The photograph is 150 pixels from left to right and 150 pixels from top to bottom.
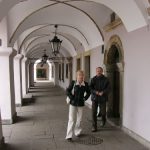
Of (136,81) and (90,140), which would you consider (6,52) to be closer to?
(90,140)

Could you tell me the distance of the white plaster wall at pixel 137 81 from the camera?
5.54 meters

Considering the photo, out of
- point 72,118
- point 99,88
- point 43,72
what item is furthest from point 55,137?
point 43,72

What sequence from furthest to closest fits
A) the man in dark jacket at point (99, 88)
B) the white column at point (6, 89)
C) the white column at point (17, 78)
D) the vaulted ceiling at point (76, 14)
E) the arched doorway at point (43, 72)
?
1. the arched doorway at point (43, 72)
2. the white column at point (17, 78)
3. the white column at point (6, 89)
4. the man in dark jacket at point (99, 88)
5. the vaulted ceiling at point (76, 14)

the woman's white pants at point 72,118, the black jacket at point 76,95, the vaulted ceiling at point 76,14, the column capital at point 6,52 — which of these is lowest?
the woman's white pants at point 72,118

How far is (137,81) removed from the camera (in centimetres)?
602

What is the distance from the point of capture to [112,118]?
322 inches

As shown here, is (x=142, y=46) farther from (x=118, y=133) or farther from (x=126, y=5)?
(x=118, y=133)

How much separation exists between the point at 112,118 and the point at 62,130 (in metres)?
1.95

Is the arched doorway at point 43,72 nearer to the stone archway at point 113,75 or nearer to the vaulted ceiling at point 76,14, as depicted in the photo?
the vaulted ceiling at point 76,14

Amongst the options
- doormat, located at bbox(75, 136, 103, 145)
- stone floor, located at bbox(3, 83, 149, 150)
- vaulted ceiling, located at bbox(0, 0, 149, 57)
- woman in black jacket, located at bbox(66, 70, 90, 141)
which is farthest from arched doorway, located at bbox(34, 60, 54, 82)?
woman in black jacket, located at bbox(66, 70, 90, 141)

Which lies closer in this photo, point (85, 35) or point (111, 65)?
point (111, 65)

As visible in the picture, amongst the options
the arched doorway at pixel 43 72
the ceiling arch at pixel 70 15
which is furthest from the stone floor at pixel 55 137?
the arched doorway at pixel 43 72

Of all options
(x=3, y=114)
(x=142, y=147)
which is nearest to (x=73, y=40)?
(x=3, y=114)

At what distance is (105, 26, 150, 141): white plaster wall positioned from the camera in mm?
5535
